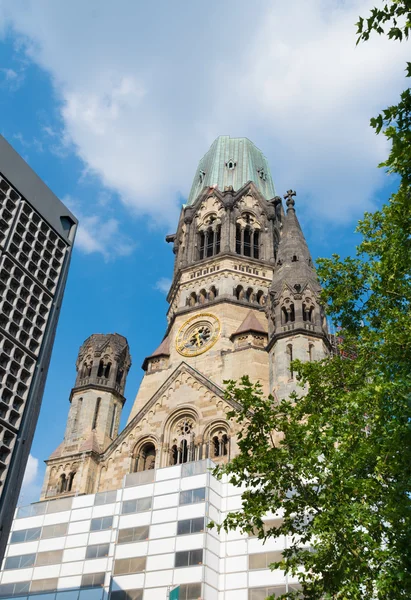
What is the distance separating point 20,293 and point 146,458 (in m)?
17.3

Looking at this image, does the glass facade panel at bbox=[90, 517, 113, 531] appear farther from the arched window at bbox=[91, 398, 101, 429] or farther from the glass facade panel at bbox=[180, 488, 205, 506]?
the arched window at bbox=[91, 398, 101, 429]

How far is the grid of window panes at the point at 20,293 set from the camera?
21.9 m

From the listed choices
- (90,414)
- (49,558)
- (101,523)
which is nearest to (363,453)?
(101,523)

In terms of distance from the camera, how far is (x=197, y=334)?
45.6 meters

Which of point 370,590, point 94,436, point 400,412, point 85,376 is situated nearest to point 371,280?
point 400,412

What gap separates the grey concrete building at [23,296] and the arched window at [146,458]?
15054mm

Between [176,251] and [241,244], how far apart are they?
21.2 ft

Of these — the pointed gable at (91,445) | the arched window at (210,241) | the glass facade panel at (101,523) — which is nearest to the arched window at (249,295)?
the arched window at (210,241)

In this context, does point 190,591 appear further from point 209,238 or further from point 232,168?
point 232,168

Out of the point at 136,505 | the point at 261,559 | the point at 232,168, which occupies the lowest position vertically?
the point at 261,559

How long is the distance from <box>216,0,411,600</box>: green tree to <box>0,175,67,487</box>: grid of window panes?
7.16 m

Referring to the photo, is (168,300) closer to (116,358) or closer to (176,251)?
(176,251)

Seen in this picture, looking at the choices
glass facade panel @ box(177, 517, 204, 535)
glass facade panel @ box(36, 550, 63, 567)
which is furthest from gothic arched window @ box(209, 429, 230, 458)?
glass facade panel @ box(36, 550, 63, 567)

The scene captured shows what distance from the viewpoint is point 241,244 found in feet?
169
